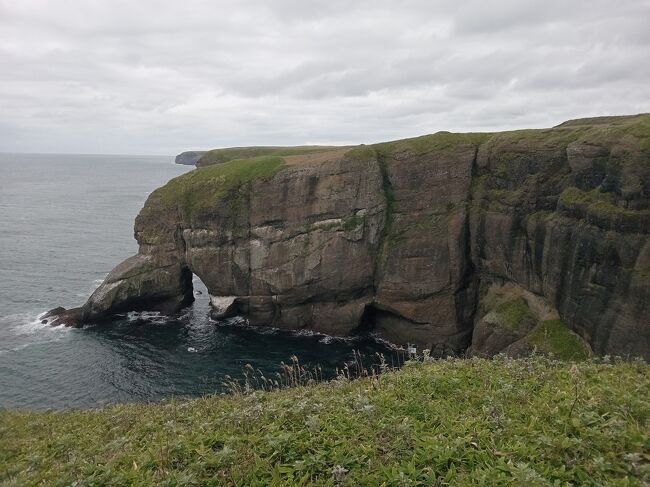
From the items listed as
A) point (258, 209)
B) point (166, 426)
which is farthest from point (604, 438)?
point (258, 209)

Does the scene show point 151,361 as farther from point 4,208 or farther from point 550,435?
point 4,208

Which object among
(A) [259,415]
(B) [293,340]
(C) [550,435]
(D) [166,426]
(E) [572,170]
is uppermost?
(E) [572,170]

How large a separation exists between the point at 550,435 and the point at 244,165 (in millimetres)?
50379

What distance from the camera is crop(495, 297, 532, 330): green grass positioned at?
131ft

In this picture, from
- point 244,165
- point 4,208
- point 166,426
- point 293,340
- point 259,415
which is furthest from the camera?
point 4,208

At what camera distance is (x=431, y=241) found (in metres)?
46.1

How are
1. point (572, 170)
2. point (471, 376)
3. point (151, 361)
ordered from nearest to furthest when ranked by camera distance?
point (471, 376) → point (572, 170) → point (151, 361)

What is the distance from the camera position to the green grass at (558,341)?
3484 cm

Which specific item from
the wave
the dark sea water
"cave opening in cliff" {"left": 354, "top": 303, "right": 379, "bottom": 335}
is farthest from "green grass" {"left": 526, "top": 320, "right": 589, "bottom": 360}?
the wave

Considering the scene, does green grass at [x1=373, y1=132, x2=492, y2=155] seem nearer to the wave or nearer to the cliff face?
the cliff face

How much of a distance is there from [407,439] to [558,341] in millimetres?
32108

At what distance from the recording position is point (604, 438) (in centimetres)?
799

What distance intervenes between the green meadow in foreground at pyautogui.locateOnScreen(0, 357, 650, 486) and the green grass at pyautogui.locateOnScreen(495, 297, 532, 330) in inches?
1090

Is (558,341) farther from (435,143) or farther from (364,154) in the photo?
(364,154)
